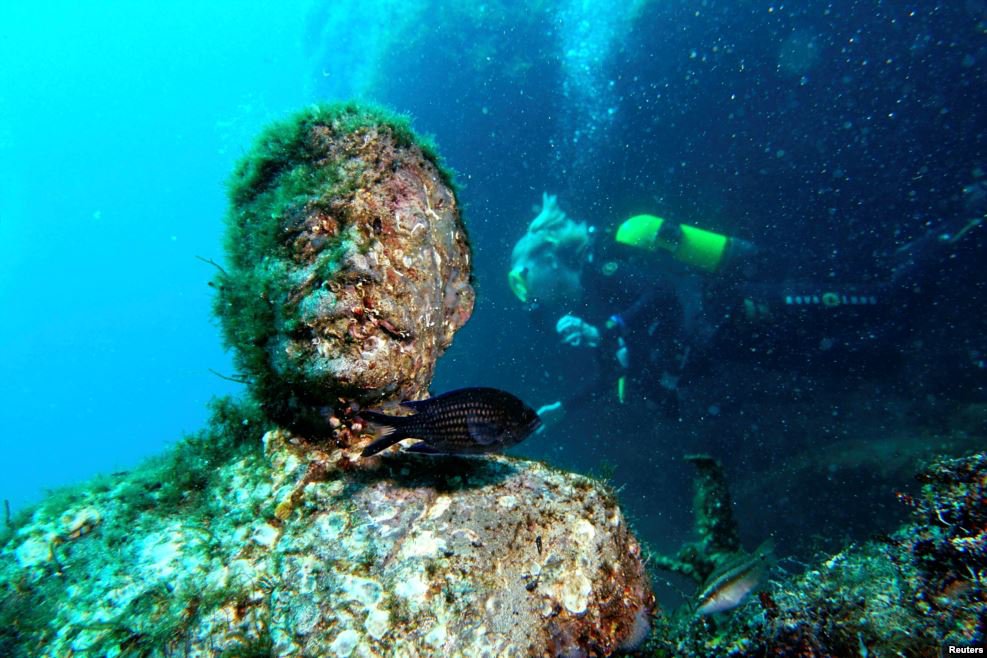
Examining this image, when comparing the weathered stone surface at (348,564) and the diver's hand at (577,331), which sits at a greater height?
the diver's hand at (577,331)

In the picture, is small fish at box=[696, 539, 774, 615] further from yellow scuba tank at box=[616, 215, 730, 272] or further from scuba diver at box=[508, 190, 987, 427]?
yellow scuba tank at box=[616, 215, 730, 272]

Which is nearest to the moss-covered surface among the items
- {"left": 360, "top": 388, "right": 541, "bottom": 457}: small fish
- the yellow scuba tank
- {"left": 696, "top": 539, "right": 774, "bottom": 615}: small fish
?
{"left": 360, "top": 388, "right": 541, "bottom": 457}: small fish

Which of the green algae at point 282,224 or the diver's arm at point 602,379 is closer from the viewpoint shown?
the green algae at point 282,224

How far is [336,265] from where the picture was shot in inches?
113

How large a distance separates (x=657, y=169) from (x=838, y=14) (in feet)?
19.1

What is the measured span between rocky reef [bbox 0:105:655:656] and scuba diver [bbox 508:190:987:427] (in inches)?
399

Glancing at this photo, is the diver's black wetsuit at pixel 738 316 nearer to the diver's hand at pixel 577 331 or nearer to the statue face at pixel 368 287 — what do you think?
the diver's hand at pixel 577 331

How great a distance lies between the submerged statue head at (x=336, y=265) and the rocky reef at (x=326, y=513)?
2cm

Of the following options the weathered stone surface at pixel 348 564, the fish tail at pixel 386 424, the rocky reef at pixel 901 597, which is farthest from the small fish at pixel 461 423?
the rocky reef at pixel 901 597

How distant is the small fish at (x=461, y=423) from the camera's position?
83.9 inches

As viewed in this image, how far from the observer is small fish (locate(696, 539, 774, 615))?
3.62m

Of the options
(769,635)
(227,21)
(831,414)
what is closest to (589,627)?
(769,635)

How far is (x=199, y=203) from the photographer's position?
3844 inches

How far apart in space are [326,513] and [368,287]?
1348mm
